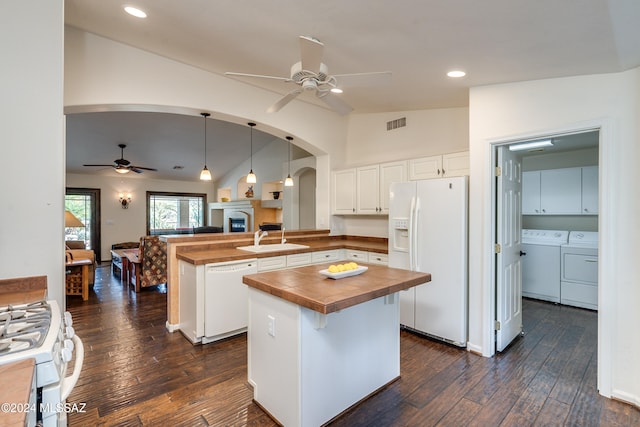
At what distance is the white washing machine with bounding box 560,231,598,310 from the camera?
4152mm

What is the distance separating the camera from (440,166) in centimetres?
366

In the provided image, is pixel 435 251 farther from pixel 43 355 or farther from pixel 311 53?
pixel 43 355

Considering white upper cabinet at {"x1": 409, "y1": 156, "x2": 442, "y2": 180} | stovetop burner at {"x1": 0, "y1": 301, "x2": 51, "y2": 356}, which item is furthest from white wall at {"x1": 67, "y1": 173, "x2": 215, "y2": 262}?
stovetop burner at {"x1": 0, "y1": 301, "x2": 51, "y2": 356}

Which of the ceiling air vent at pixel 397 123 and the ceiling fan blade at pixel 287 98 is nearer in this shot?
the ceiling fan blade at pixel 287 98

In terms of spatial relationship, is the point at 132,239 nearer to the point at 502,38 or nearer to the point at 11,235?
Result: the point at 11,235

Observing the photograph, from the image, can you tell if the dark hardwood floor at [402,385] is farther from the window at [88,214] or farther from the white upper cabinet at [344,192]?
the window at [88,214]

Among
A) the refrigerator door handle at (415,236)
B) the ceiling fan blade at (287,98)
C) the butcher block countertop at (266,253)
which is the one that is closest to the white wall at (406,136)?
the refrigerator door handle at (415,236)

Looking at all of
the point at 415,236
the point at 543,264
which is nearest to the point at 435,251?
the point at 415,236

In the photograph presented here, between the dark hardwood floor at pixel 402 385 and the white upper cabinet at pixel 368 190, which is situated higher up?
the white upper cabinet at pixel 368 190

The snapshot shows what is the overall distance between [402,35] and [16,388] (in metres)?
2.70

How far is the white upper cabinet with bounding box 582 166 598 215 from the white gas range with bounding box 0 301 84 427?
5.83 metres

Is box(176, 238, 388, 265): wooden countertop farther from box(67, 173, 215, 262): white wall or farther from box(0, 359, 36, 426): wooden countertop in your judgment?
box(67, 173, 215, 262): white wall

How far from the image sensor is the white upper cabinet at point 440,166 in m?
3.49

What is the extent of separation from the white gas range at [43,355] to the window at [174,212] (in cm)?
879
